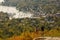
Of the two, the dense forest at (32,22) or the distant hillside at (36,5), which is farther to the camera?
the distant hillside at (36,5)

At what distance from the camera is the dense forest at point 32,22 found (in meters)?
2.89

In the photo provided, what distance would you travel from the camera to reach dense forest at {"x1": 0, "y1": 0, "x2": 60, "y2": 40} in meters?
2.89

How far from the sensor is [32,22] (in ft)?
10.1

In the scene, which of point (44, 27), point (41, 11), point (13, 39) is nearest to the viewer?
point (13, 39)

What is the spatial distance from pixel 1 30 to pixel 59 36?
0.80 metres

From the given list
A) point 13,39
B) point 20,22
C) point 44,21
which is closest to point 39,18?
point 44,21

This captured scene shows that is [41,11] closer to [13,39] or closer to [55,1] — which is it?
[55,1]

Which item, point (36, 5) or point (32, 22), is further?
point (36, 5)

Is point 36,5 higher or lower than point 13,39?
higher

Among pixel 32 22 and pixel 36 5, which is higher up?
pixel 36 5

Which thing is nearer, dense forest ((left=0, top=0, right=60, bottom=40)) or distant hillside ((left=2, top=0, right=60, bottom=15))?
dense forest ((left=0, top=0, right=60, bottom=40))

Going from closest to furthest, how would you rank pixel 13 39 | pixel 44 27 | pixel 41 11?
pixel 13 39 → pixel 44 27 → pixel 41 11

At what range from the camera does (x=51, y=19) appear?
3.13 m

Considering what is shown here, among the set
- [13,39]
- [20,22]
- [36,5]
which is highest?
[36,5]
